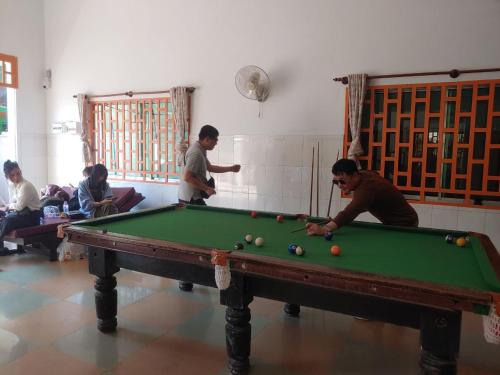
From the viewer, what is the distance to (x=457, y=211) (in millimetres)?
4035

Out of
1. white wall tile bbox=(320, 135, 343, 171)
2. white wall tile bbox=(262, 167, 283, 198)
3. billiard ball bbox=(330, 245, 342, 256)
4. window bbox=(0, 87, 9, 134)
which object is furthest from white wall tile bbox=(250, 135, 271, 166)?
window bbox=(0, 87, 9, 134)

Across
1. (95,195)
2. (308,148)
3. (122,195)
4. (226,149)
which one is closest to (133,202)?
(122,195)

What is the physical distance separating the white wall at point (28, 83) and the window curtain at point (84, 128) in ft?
3.35

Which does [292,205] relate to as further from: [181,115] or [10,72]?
[10,72]

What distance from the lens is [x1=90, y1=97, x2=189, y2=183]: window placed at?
18.5 ft

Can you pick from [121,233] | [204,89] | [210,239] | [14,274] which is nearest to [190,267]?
[210,239]

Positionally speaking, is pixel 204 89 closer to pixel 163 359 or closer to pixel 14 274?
pixel 14 274

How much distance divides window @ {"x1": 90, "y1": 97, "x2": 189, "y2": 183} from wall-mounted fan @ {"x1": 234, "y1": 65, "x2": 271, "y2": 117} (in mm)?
1147

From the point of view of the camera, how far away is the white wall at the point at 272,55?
400 centimetres

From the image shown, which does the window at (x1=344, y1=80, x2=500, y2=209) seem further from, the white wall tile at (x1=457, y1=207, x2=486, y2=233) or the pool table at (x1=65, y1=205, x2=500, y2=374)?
the pool table at (x1=65, y1=205, x2=500, y2=374)

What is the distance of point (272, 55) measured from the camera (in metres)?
4.77

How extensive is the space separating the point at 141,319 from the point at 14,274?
1.89 metres

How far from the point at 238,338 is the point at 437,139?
3021 mm

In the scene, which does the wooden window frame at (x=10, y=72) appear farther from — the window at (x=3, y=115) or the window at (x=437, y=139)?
the window at (x=437, y=139)
